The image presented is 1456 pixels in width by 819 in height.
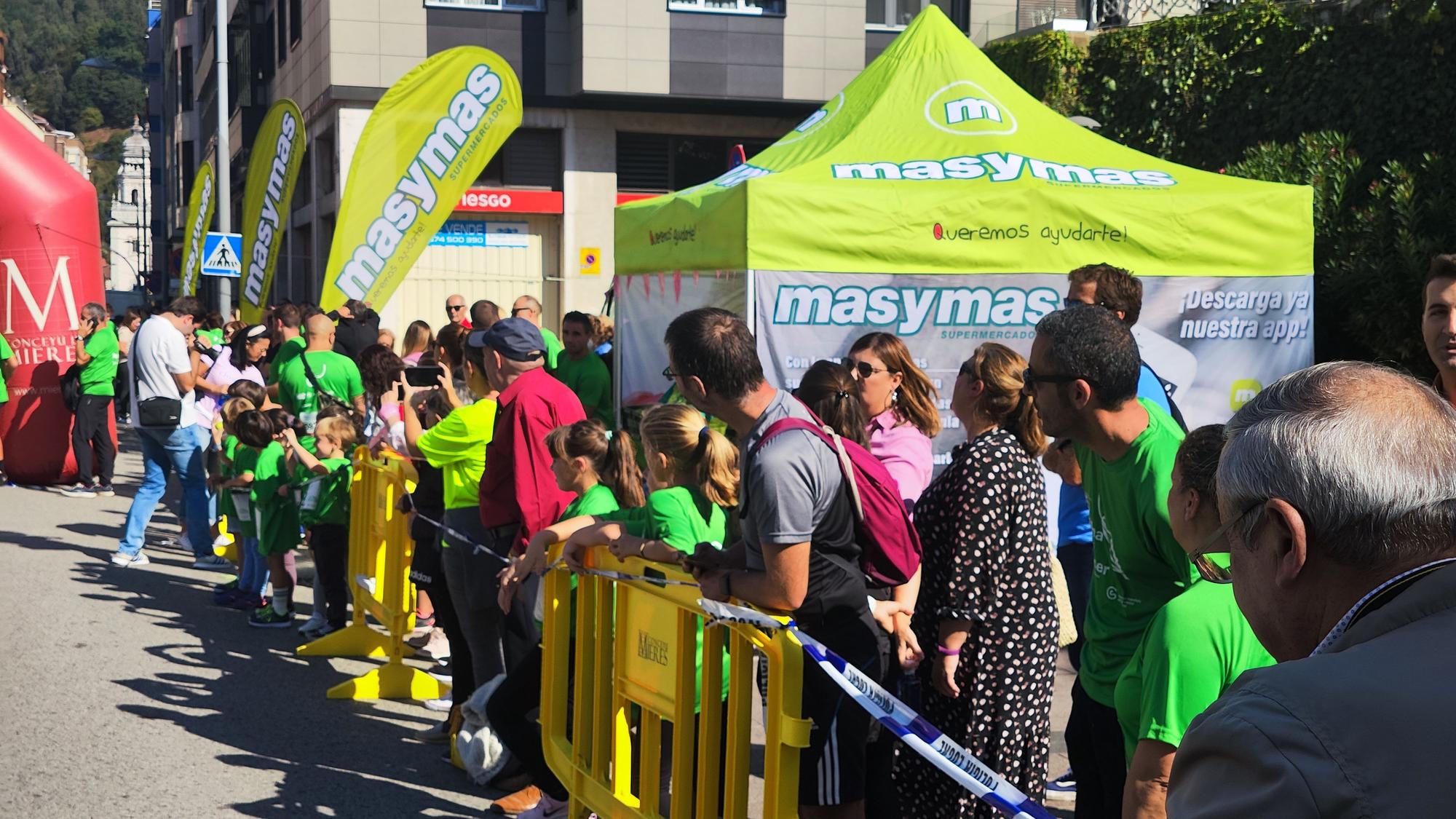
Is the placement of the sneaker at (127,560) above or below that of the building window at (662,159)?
below

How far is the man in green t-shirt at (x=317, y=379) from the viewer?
9.64 m

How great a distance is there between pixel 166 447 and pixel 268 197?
3.73 m

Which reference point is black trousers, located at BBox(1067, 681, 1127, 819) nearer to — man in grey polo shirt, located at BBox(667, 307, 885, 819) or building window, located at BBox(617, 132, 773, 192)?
man in grey polo shirt, located at BBox(667, 307, 885, 819)

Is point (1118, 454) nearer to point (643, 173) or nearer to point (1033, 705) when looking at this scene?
point (1033, 705)

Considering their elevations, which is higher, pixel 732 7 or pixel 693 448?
pixel 732 7

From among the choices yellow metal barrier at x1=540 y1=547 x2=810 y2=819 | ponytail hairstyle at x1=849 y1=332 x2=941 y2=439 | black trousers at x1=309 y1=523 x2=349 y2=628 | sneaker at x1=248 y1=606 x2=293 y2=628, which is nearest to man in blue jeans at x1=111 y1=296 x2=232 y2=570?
sneaker at x1=248 y1=606 x2=293 y2=628

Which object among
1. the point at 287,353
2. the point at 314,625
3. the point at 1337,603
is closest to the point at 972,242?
the point at 314,625

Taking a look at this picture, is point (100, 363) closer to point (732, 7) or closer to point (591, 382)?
point (591, 382)

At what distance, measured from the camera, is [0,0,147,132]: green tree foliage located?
5659 inches

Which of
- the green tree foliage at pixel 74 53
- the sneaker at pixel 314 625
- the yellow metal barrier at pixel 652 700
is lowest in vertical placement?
the sneaker at pixel 314 625

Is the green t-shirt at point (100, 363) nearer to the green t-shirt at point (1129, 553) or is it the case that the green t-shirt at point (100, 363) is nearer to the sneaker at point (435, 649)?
the sneaker at point (435, 649)

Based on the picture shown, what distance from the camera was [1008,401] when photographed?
4348 mm

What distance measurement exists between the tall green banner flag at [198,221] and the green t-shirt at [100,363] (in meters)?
3.08

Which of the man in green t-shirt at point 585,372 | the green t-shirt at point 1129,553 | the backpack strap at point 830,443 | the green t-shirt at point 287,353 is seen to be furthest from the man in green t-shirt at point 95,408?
the green t-shirt at point 1129,553
